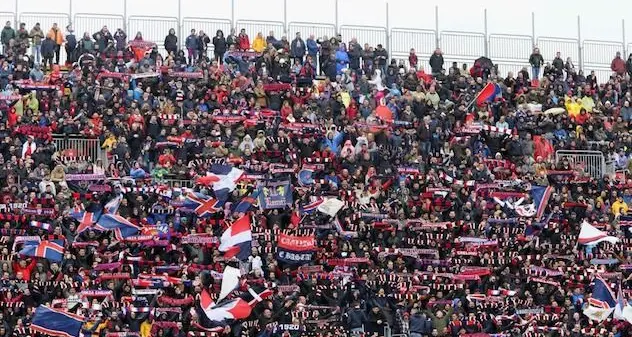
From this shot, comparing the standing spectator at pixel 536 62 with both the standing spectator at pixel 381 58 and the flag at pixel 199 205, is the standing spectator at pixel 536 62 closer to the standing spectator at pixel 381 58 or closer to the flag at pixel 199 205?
the standing spectator at pixel 381 58

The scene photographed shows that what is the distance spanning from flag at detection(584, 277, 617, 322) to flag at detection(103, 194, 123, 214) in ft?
39.2

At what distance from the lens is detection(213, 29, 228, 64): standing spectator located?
176 feet

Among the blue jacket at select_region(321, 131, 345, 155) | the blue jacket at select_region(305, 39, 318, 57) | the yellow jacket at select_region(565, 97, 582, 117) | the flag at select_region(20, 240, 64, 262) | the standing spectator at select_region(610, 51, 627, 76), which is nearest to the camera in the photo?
the flag at select_region(20, 240, 64, 262)

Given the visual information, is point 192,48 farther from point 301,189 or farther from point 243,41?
point 301,189

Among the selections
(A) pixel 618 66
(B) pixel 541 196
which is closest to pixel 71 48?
(B) pixel 541 196

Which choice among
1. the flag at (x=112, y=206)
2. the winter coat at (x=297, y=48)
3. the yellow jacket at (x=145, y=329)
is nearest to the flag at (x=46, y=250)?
the flag at (x=112, y=206)

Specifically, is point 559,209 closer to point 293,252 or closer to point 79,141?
point 293,252

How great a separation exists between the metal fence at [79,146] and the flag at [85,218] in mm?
3307

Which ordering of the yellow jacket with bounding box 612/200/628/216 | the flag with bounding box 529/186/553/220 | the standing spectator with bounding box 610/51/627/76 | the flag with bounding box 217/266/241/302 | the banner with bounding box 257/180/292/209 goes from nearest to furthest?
1. the flag with bounding box 217/266/241/302
2. the banner with bounding box 257/180/292/209
3. the flag with bounding box 529/186/553/220
4. the yellow jacket with bounding box 612/200/628/216
5. the standing spectator with bounding box 610/51/627/76

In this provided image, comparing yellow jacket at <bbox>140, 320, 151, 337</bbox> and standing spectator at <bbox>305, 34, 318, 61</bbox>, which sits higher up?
standing spectator at <bbox>305, 34, 318, 61</bbox>

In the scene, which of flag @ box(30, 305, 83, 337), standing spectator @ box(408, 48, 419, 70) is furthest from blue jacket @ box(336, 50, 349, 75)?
flag @ box(30, 305, 83, 337)

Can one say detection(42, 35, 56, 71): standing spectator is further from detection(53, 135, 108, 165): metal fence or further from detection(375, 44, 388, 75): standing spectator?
detection(375, 44, 388, 75): standing spectator

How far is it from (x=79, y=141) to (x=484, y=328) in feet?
38.5

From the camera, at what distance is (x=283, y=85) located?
5194 centimetres
